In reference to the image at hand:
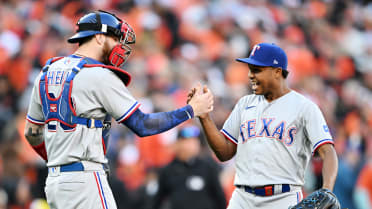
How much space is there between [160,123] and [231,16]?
29.9ft

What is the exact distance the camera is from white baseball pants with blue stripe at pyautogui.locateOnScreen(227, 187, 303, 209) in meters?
4.39

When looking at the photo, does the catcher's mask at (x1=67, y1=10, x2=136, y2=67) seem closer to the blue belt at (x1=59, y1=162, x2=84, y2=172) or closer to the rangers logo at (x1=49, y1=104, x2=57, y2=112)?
the rangers logo at (x1=49, y1=104, x2=57, y2=112)

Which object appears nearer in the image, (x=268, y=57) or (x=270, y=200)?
(x=270, y=200)

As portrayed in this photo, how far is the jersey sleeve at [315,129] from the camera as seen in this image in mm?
4324

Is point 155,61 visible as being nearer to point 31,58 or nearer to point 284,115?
point 31,58

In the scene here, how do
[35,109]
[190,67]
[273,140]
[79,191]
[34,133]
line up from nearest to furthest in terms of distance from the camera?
1. [79,191]
2. [35,109]
3. [34,133]
4. [273,140]
5. [190,67]

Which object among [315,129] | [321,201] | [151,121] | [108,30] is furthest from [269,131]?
[108,30]

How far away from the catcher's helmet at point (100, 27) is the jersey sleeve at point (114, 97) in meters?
0.36

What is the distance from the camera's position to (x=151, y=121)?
4.02 m

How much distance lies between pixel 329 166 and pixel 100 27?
1.96 metres

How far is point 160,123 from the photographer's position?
4051mm

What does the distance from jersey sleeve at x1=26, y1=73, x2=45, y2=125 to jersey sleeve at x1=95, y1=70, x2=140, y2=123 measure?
54cm

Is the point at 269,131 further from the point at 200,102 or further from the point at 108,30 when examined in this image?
the point at 108,30

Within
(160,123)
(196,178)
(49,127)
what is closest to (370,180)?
(196,178)
